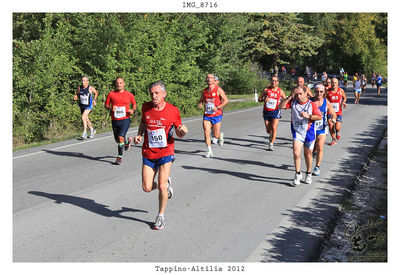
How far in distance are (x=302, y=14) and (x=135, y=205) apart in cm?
7331

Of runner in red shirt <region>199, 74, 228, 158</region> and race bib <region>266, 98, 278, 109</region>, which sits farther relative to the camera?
race bib <region>266, 98, 278, 109</region>

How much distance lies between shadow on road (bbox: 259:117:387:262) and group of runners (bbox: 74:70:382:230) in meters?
0.63

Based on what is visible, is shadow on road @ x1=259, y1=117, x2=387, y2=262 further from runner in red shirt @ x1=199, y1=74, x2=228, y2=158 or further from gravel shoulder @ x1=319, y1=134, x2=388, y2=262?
runner in red shirt @ x1=199, y1=74, x2=228, y2=158

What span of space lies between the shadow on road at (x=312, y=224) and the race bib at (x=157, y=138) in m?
1.90

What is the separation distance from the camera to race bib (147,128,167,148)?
617 centimetres

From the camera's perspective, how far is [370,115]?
69.3 ft

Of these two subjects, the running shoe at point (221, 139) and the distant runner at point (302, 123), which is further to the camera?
the running shoe at point (221, 139)

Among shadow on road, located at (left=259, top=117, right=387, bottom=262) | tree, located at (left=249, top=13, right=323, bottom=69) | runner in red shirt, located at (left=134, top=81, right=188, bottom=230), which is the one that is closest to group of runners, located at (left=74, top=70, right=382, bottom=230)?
runner in red shirt, located at (left=134, top=81, right=188, bottom=230)

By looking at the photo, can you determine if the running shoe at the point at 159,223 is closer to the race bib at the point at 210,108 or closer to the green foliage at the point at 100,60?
the race bib at the point at 210,108

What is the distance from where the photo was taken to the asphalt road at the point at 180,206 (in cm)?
546

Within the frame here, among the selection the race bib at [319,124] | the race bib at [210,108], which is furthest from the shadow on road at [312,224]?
the race bib at [210,108]

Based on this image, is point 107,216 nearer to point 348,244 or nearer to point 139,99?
point 348,244

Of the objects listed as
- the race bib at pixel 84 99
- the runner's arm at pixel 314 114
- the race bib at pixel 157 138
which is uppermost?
the race bib at pixel 84 99

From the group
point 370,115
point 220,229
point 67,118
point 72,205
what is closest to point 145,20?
point 67,118
